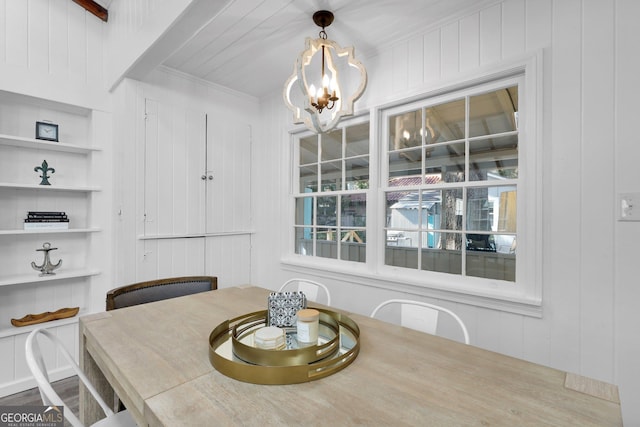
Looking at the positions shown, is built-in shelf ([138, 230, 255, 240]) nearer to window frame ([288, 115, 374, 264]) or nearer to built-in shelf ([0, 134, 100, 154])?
window frame ([288, 115, 374, 264])

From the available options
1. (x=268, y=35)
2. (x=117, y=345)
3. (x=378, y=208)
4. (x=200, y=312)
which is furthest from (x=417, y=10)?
(x=117, y=345)

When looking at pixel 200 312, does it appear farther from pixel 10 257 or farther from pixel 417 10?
pixel 417 10


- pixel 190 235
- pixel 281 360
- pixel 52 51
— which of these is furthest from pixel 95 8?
pixel 281 360

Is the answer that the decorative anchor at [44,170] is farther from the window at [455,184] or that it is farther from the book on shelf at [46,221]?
the window at [455,184]

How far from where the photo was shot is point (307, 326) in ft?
4.09

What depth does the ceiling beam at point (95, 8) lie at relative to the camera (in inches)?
105

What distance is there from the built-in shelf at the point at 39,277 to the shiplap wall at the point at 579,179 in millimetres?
3024

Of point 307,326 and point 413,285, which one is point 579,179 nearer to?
point 413,285

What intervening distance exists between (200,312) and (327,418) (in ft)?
3.71

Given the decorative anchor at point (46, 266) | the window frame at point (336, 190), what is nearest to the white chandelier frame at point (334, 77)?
the window frame at point (336, 190)

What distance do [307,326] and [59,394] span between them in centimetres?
233

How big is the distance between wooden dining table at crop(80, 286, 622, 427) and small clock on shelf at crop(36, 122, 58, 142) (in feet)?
6.84

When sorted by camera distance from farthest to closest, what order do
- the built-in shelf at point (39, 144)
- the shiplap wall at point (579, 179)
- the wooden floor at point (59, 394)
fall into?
1. the built-in shelf at point (39, 144)
2. the wooden floor at point (59, 394)
3. the shiplap wall at point (579, 179)

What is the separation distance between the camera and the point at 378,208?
2.64m
